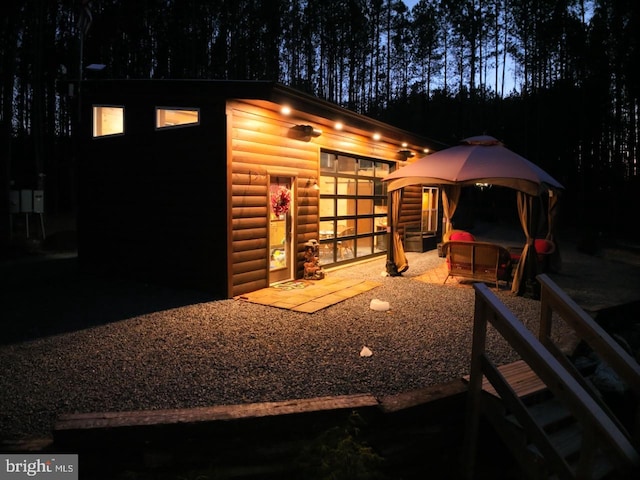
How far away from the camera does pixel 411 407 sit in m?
2.95

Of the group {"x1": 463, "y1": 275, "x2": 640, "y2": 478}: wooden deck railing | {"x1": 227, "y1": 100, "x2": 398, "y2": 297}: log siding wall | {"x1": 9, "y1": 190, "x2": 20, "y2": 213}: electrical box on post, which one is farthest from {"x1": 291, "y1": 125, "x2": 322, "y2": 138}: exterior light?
{"x1": 9, "y1": 190, "x2": 20, "y2": 213}: electrical box on post

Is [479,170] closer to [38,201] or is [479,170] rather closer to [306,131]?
[306,131]

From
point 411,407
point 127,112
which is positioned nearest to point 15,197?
point 127,112

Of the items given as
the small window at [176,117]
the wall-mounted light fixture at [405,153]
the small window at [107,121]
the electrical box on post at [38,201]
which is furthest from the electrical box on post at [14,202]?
the wall-mounted light fixture at [405,153]

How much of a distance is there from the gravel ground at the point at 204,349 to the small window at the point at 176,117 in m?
2.87

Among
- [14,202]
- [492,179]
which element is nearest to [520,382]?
[492,179]

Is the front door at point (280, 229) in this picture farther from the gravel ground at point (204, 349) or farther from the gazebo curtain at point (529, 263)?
the gazebo curtain at point (529, 263)

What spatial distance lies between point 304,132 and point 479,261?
Answer: 397 centimetres

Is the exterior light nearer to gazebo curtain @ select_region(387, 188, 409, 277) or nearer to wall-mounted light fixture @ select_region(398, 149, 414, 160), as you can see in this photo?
gazebo curtain @ select_region(387, 188, 409, 277)

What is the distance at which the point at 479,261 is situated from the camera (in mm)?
7391

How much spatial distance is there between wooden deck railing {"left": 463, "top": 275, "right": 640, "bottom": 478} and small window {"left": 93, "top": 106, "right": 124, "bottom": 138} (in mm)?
7327

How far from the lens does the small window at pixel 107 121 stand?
306 inches

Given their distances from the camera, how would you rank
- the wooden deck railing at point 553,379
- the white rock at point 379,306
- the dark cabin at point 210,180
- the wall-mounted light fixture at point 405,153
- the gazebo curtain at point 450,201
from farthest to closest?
the wall-mounted light fixture at point 405,153, the gazebo curtain at point 450,201, the dark cabin at point 210,180, the white rock at point 379,306, the wooden deck railing at point 553,379

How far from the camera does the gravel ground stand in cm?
328
